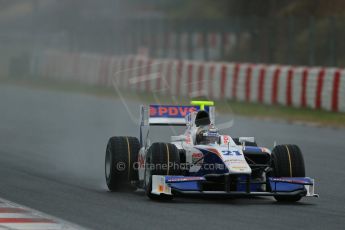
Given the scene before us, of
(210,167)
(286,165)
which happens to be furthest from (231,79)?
(210,167)

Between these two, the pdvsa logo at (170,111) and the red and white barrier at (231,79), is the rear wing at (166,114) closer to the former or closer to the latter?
the pdvsa logo at (170,111)

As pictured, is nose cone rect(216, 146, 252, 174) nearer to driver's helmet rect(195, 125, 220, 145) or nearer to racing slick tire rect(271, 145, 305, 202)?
driver's helmet rect(195, 125, 220, 145)

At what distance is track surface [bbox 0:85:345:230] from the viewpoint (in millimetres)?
9562

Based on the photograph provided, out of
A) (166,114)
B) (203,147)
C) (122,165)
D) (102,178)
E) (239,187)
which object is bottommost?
(102,178)

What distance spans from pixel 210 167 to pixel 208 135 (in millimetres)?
490

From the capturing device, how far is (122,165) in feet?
38.7

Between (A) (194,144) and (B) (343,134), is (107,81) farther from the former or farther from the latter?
(A) (194,144)

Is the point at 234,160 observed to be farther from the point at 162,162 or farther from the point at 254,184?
the point at 162,162

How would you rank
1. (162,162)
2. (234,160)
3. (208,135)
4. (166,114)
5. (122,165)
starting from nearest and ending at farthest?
(234,160) < (162,162) < (208,135) < (122,165) < (166,114)

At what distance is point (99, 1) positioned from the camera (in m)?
37.1

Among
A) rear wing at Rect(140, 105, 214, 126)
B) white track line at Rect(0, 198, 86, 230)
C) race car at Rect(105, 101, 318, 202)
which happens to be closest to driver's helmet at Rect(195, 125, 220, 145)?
race car at Rect(105, 101, 318, 202)

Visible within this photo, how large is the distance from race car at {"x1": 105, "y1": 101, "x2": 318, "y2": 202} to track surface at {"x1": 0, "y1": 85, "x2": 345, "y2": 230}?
0.16 meters

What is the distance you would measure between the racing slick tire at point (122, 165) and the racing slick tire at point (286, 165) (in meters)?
1.66

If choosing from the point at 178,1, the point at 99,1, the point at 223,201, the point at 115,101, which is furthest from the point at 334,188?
the point at 178,1
